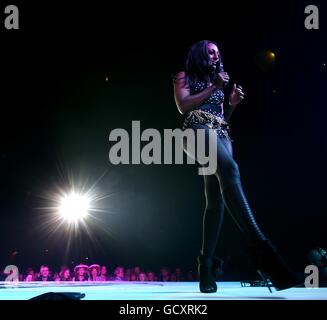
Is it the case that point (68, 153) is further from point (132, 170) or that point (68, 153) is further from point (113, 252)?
point (113, 252)

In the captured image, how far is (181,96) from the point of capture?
90.1 inches

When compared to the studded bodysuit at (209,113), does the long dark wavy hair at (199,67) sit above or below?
above

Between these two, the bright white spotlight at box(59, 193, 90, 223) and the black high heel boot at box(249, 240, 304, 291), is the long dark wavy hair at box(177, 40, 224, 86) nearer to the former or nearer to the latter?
the black high heel boot at box(249, 240, 304, 291)

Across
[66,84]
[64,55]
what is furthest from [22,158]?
[64,55]

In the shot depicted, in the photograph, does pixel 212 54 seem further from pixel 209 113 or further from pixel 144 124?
pixel 144 124

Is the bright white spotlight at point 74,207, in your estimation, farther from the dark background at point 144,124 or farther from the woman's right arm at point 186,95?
the woman's right arm at point 186,95

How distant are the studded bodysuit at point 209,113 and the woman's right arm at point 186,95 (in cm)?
5

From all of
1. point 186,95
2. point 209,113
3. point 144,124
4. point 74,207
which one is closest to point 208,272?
point 209,113

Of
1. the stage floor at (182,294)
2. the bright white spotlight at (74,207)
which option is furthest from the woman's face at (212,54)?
the bright white spotlight at (74,207)

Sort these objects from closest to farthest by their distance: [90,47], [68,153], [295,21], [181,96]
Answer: [181,96]
[295,21]
[90,47]
[68,153]

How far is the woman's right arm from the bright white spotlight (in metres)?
5.16

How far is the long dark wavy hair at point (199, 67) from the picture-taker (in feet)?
7.79

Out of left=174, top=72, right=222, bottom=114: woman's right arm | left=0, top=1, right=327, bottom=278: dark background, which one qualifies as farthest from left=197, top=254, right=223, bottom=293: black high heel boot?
left=0, top=1, right=327, bottom=278: dark background
